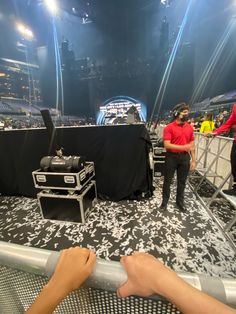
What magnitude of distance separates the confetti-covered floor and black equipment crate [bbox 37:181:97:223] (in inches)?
3.5

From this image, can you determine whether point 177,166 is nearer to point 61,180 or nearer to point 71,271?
point 61,180

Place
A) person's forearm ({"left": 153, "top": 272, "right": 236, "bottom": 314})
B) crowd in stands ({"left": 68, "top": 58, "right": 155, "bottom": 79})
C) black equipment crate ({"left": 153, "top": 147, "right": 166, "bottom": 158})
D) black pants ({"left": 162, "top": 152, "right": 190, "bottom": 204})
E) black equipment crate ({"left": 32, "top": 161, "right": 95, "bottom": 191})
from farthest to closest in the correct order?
crowd in stands ({"left": 68, "top": 58, "right": 155, "bottom": 79})
black equipment crate ({"left": 153, "top": 147, "right": 166, "bottom": 158})
black pants ({"left": 162, "top": 152, "right": 190, "bottom": 204})
black equipment crate ({"left": 32, "top": 161, "right": 95, "bottom": 191})
person's forearm ({"left": 153, "top": 272, "right": 236, "bottom": 314})

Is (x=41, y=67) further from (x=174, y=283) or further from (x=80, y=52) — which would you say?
(x=174, y=283)

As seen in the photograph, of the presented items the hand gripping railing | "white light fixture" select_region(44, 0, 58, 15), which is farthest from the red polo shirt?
"white light fixture" select_region(44, 0, 58, 15)

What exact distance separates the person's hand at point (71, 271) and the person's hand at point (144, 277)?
9cm

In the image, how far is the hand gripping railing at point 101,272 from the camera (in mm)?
349

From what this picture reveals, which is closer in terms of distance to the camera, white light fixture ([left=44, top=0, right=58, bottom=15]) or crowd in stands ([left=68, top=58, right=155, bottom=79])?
white light fixture ([left=44, top=0, right=58, bottom=15])

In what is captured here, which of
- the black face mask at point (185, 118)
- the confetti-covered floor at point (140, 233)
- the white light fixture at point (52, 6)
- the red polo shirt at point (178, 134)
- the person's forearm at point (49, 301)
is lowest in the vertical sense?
the confetti-covered floor at point (140, 233)

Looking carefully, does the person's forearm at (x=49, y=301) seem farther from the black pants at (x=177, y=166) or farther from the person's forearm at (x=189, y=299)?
the black pants at (x=177, y=166)

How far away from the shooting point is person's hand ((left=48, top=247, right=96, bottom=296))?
1.31 feet

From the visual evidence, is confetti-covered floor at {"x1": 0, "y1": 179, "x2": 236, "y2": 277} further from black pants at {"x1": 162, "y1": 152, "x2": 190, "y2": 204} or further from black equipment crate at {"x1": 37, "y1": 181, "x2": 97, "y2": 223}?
black pants at {"x1": 162, "y1": 152, "x2": 190, "y2": 204}

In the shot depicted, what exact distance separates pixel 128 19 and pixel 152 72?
97.4 inches

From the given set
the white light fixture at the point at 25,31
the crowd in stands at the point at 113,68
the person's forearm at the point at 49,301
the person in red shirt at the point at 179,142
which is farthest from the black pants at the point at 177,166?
the white light fixture at the point at 25,31

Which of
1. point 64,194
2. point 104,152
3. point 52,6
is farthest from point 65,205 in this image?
point 52,6
